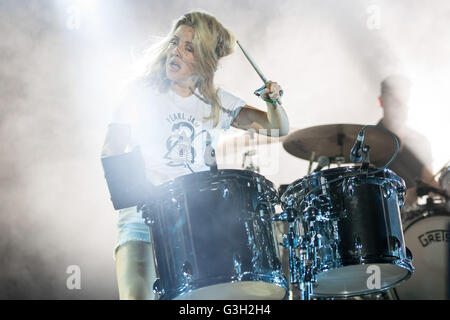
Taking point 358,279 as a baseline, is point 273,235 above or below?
above

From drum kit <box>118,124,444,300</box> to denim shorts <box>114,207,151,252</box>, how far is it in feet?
0.61

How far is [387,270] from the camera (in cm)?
197

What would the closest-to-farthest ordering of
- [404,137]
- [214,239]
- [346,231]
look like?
[214,239]
[346,231]
[404,137]

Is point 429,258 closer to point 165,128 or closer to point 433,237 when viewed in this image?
point 433,237

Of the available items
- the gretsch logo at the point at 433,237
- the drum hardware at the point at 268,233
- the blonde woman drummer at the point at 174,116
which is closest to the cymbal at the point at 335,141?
the gretsch logo at the point at 433,237

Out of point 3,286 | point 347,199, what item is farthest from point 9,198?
point 347,199

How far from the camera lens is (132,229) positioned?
198cm

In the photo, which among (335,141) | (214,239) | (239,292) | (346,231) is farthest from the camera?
(335,141)

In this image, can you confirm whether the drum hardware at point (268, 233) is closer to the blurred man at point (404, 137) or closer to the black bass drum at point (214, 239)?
the black bass drum at point (214, 239)

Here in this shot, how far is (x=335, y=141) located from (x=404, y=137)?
923mm

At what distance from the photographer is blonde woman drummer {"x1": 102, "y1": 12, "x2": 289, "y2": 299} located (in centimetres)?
196

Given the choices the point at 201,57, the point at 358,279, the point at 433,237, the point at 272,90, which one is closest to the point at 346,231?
the point at 358,279

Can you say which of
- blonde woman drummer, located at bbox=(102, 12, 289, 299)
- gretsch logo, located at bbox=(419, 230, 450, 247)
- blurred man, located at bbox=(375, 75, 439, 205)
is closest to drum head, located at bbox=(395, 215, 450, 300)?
gretsch logo, located at bbox=(419, 230, 450, 247)
